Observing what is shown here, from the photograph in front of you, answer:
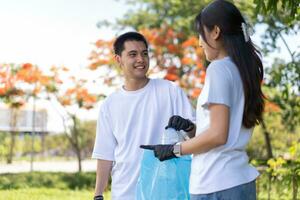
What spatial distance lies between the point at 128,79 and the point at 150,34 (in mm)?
10607

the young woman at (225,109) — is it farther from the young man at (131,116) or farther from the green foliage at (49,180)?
the green foliage at (49,180)

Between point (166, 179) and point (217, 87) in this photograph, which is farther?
point (166, 179)

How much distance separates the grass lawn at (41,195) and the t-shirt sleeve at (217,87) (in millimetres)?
6414

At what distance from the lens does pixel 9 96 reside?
40.5ft

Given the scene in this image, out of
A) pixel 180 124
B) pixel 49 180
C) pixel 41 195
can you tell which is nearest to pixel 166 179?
pixel 180 124

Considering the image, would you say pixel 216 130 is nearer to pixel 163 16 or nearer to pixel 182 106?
pixel 182 106

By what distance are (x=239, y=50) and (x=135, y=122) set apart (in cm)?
95

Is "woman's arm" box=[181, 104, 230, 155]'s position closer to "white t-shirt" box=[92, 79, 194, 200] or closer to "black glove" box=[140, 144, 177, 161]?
"black glove" box=[140, 144, 177, 161]

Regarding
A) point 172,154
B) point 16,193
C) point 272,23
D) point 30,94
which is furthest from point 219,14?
point 272,23

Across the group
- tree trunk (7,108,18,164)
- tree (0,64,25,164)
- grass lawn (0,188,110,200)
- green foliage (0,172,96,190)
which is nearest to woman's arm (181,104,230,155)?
grass lawn (0,188,110,200)

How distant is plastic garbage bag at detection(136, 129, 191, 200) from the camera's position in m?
2.26

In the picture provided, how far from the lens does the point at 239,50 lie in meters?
1.89

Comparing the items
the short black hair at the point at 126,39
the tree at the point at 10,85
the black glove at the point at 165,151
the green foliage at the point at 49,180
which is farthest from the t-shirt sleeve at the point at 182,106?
the tree at the point at 10,85

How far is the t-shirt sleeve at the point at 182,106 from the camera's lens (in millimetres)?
2619
